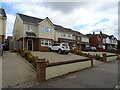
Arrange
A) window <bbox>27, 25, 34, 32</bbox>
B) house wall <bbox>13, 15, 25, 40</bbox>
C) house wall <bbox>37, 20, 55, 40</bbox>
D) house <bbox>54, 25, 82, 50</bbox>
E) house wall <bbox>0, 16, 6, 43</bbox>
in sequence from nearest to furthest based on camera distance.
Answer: house wall <bbox>0, 16, 6, 43</bbox>, house wall <bbox>13, 15, 25, 40</bbox>, window <bbox>27, 25, 34, 32</bbox>, house wall <bbox>37, 20, 55, 40</bbox>, house <bbox>54, 25, 82, 50</bbox>

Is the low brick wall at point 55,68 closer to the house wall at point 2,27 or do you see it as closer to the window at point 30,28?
the house wall at point 2,27

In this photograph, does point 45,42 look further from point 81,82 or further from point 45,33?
point 81,82

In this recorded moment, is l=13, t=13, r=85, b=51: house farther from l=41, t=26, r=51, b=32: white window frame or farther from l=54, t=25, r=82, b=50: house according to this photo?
l=54, t=25, r=82, b=50: house

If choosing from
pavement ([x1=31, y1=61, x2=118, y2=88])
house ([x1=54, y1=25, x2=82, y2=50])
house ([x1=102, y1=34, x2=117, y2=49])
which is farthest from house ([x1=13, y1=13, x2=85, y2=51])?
house ([x1=102, y1=34, x2=117, y2=49])

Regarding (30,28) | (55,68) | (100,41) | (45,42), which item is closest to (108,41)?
(100,41)

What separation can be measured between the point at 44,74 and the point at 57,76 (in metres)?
1.29

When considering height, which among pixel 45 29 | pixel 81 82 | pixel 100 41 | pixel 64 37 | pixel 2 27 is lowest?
pixel 81 82

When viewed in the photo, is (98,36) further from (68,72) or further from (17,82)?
(17,82)

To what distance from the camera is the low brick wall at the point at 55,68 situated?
5.94 m

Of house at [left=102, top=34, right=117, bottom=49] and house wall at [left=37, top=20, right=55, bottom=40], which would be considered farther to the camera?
house at [left=102, top=34, right=117, bottom=49]

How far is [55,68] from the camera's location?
22.5 ft

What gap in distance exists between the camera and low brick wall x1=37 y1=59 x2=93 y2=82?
594cm

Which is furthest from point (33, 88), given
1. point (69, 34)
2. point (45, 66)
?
point (69, 34)

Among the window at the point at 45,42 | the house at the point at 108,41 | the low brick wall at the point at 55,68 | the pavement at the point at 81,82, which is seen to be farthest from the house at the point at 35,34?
the house at the point at 108,41
